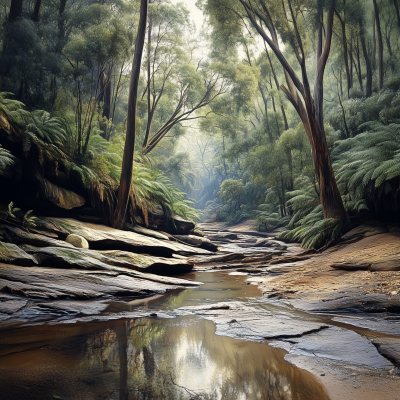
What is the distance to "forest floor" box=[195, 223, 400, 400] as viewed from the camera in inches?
75.6

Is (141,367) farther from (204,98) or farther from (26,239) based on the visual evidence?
(204,98)

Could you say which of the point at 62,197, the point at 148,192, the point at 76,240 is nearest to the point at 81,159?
the point at 62,197

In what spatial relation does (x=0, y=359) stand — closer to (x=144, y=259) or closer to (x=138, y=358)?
(x=138, y=358)

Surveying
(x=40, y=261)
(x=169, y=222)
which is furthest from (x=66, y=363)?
(x=169, y=222)

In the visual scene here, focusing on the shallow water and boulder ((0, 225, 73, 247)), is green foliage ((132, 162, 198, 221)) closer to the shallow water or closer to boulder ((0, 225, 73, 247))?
boulder ((0, 225, 73, 247))

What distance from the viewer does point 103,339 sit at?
2.65 metres

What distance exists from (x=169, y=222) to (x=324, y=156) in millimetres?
6784

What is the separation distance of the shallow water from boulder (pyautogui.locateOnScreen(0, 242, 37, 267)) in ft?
7.08

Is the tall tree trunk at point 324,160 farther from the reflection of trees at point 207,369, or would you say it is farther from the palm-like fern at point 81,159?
the reflection of trees at point 207,369

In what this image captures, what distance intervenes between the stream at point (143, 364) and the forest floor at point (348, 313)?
0.17m

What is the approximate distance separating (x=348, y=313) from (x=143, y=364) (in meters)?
2.57

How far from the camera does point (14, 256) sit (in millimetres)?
4738

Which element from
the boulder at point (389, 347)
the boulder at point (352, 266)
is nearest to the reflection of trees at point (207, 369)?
the boulder at point (389, 347)

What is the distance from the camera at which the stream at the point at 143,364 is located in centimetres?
175
